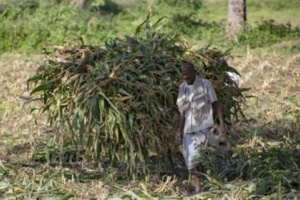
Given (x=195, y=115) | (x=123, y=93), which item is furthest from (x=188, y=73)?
(x=123, y=93)

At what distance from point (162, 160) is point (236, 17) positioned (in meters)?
10.1

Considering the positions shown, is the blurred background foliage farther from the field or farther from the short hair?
the short hair

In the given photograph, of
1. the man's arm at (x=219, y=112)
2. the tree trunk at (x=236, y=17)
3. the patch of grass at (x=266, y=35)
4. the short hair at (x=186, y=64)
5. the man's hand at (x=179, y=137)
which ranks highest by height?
the tree trunk at (x=236, y=17)

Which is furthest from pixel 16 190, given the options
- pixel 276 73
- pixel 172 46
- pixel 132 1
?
pixel 132 1

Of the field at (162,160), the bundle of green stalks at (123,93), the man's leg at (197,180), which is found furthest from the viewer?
the bundle of green stalks at (123,93)

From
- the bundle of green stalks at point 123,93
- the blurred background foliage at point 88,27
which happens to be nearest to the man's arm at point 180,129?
the bundle of green stalks at point 123,93

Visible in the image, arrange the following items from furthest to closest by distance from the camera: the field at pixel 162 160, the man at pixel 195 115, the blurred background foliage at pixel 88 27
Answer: the blurred background foliage at pixel 88 27 < the man at pixel 195 115 < the field at pixel 162 160

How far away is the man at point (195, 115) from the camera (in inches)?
280

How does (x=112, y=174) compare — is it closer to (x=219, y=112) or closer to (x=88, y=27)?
(x=219, y=112)

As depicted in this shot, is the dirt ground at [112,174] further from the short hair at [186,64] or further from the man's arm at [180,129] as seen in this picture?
the short hair at [186,64]

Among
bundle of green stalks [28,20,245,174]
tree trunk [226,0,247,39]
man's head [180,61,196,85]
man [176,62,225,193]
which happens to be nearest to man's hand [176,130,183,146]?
man [176,62,225,193]

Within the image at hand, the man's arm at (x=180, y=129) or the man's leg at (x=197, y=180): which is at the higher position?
the man's arm at (x=180, y=129)

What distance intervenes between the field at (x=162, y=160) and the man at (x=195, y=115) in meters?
0.28

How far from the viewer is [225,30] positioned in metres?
17.8
